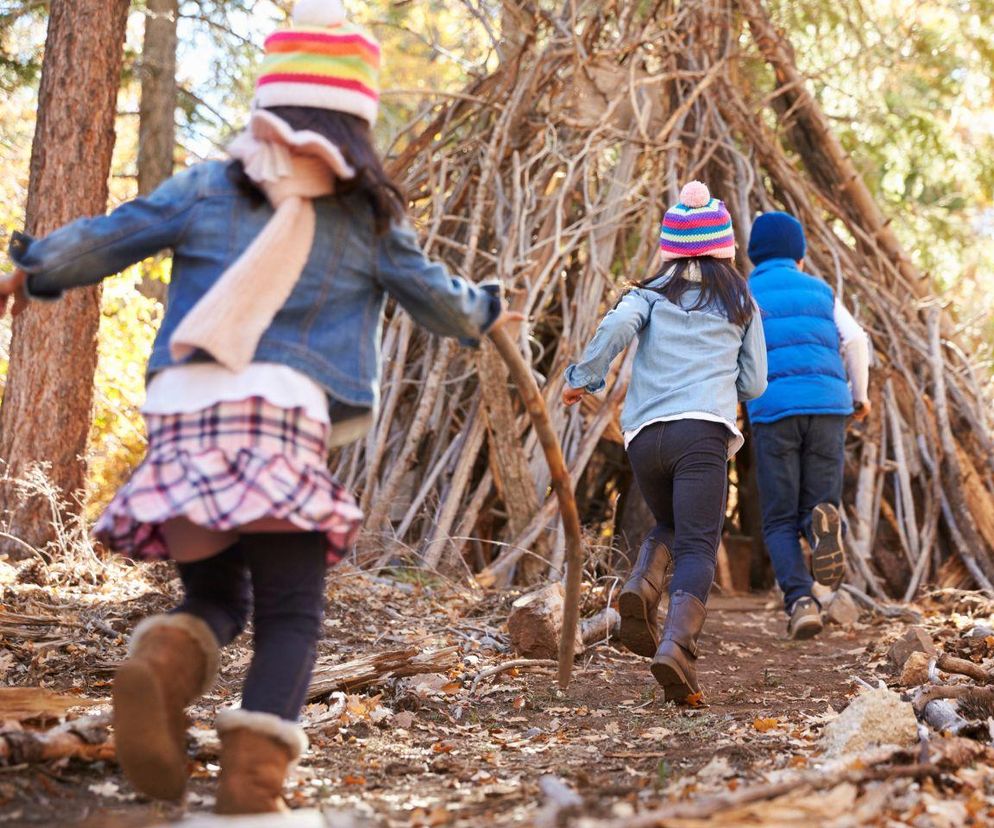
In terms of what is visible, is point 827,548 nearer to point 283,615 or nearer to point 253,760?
point 283,615

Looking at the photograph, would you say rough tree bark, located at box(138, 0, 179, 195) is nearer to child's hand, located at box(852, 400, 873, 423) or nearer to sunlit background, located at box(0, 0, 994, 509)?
sunlit background, located at box(0, 0, 994, 509)

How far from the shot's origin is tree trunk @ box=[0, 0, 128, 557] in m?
5.79

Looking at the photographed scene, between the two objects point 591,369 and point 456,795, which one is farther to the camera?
point 591,369

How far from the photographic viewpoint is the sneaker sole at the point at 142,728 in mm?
2197

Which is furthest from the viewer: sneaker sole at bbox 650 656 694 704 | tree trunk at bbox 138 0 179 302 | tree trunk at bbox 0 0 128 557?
tree trunk at bbox 138 0 179 302

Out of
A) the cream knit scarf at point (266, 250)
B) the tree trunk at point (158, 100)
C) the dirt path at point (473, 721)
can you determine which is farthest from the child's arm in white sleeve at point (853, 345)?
the tree trunk at point (158, 100)

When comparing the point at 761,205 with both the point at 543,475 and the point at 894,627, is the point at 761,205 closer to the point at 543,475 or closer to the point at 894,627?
the point at 543,475

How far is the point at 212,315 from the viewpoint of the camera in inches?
90.4

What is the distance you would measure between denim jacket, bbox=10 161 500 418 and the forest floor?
93 centimetres

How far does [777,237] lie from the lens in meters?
5.56

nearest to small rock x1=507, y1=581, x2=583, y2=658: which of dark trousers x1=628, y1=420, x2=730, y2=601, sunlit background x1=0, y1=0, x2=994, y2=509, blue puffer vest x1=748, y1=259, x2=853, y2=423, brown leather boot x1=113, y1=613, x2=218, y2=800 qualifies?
dark trousers x1=628, y1=420, x2=730, y2=601

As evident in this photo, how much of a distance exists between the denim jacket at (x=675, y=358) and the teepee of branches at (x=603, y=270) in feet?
7.39

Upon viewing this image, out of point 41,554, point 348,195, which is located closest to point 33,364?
point 41,554

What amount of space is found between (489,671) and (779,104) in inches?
227
